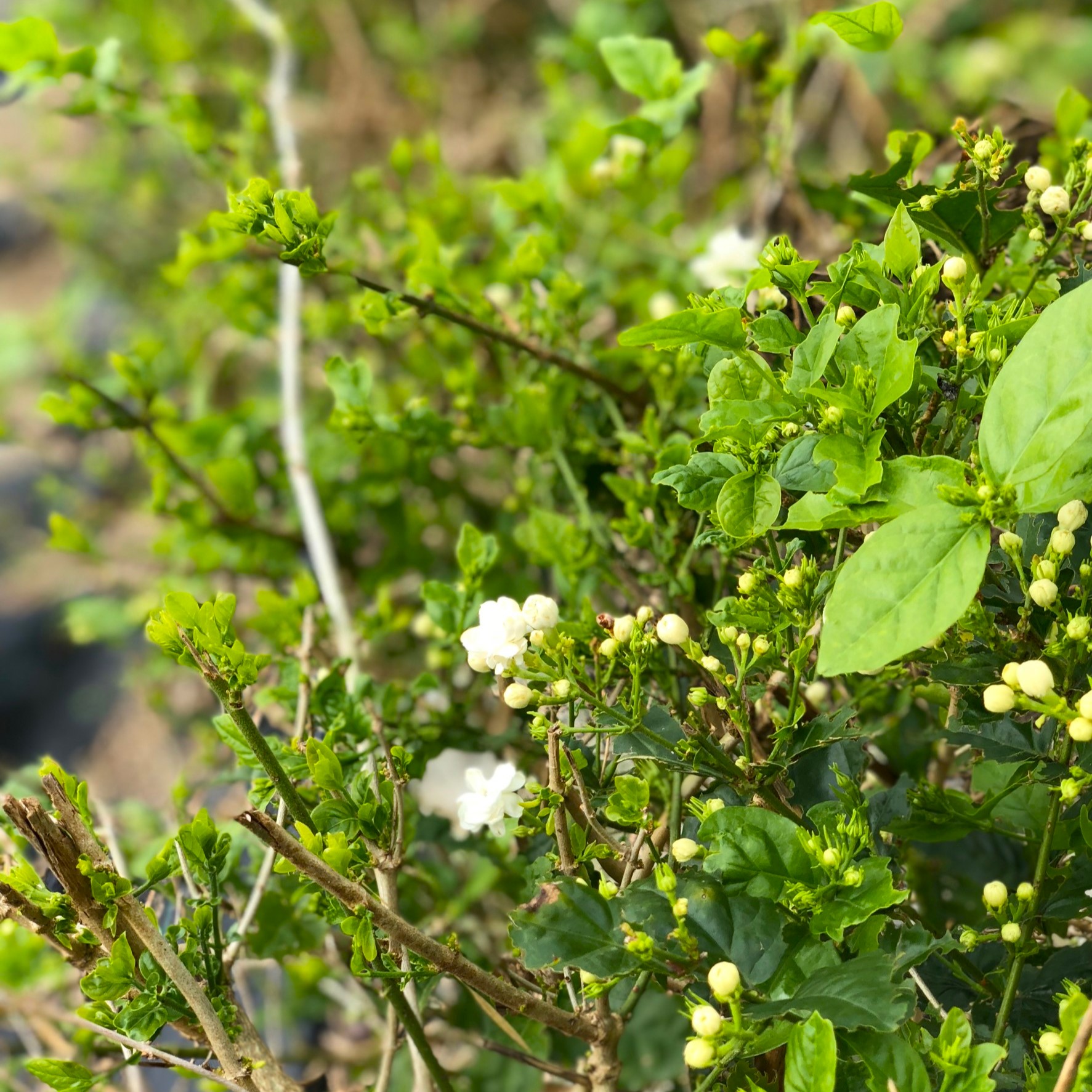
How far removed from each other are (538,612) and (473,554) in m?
0.22

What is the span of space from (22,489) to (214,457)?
139 cm

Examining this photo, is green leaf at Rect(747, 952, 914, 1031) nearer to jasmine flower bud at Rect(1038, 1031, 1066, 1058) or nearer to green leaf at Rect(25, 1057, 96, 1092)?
jasmine flower bud at Rect(1038, 1031, 1066, 1058)

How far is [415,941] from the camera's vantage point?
1.95 feet

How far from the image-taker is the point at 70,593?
2154 mm

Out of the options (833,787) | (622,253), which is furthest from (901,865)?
(622,253)

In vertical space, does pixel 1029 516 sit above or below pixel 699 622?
above

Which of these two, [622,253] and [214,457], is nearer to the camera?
[214,457]

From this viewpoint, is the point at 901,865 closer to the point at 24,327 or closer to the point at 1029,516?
the point at 1029,516

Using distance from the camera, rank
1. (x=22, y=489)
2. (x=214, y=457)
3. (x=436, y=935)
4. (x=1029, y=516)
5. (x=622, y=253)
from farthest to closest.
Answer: (x=22, y=489)
(x=622, y=253)
(x=214, y=457)
(x=436, y=935)
(x=1029, y=516)

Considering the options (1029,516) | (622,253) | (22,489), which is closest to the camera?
(1029,516)

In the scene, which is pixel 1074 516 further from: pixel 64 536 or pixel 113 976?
pixel 64 536

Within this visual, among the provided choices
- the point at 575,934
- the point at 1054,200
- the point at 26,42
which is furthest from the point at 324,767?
the point at 26,42

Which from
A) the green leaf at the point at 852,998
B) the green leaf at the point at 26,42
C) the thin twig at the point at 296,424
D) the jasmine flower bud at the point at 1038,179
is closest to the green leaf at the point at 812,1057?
the green leaf at the point at 852,998

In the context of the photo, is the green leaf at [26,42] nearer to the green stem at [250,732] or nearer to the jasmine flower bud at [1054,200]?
the green stem at [250,732]
